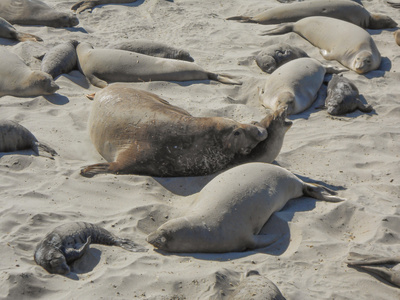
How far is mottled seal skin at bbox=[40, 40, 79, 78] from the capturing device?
25.5ft

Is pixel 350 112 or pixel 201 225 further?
pixel 350 112

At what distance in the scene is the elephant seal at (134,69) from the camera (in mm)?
7746

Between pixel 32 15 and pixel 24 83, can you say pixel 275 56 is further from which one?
pixel 32 15

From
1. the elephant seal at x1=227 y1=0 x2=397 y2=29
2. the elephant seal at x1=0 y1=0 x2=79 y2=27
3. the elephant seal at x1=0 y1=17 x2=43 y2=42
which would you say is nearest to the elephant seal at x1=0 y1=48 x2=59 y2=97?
the elephant seal at x1=0 y1=17 x2=43 y2=42

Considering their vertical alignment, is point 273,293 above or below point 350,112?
above

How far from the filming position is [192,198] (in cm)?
506

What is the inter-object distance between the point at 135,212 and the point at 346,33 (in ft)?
18.2

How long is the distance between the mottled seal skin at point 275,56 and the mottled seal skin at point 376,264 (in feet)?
14.2

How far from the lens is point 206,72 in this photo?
312 inches

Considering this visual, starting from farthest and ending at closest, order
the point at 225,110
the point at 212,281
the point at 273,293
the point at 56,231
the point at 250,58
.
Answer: the point at 250,58 → the point at 225,110 → the point at 56,231 → the point at 212,281 → the point at 273,293

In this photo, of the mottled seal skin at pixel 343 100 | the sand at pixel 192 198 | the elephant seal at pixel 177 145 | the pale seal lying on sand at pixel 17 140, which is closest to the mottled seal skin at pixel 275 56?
the sand at pixel 192 198

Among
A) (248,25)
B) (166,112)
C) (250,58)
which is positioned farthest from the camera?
(248,25)

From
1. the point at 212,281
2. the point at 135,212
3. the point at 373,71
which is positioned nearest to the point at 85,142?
the point at 135,212

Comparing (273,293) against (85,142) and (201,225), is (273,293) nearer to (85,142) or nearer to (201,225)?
(201,225)
